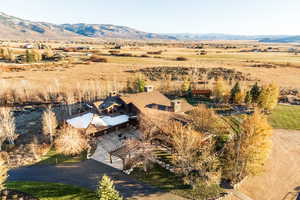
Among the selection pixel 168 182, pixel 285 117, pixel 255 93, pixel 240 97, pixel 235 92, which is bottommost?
pixel 168 182

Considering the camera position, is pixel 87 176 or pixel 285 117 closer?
pixel 87 176

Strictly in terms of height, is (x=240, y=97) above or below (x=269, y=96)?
below

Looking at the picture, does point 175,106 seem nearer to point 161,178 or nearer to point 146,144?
point 146,144

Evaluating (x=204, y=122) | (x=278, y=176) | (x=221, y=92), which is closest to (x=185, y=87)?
(x=221, y=92)

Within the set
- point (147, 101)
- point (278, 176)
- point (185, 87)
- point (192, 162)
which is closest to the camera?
point (192, 162)

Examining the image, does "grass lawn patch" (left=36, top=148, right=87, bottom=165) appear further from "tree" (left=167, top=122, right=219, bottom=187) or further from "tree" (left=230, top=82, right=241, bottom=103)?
"tree" (left=230, top=82, right=241, bottom=103)

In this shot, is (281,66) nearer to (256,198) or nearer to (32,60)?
(256,198)

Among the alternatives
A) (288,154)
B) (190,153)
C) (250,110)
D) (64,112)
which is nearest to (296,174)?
(288,154)
